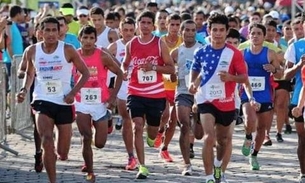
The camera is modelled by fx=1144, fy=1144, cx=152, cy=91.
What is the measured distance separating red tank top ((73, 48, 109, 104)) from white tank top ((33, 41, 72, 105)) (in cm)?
104

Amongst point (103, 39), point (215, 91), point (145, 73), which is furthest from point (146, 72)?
point (103, 39)

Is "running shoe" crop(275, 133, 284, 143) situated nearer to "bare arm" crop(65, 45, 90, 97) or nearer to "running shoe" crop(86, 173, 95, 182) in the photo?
"running shoe" crop(86, 173, 95, 182)

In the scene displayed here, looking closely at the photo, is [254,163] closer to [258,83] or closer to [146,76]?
[258,83]

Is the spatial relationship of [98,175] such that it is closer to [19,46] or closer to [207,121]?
[207,121]

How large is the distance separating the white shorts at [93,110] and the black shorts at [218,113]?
1.42m

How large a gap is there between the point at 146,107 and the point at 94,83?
0.83 m

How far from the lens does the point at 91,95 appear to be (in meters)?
13.7

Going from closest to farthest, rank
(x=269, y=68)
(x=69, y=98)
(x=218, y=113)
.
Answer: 1. (x=69, y=98)
2. (x=218, y=113)
3. (x=269, y=68)

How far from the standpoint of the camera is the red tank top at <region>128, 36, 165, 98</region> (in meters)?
14.1

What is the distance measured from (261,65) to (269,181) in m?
2.02

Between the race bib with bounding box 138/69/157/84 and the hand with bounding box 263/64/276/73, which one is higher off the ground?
the hand with bounding box 263/64/276/73

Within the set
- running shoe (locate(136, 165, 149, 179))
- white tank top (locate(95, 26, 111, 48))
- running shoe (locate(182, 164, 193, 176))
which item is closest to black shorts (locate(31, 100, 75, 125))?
running shoe (locate(136, 165, 149, 179))

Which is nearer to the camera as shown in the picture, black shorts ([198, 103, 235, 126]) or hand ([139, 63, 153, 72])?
black shorts ([198, 103, 235, 126])

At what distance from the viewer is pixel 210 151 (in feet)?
40.7
